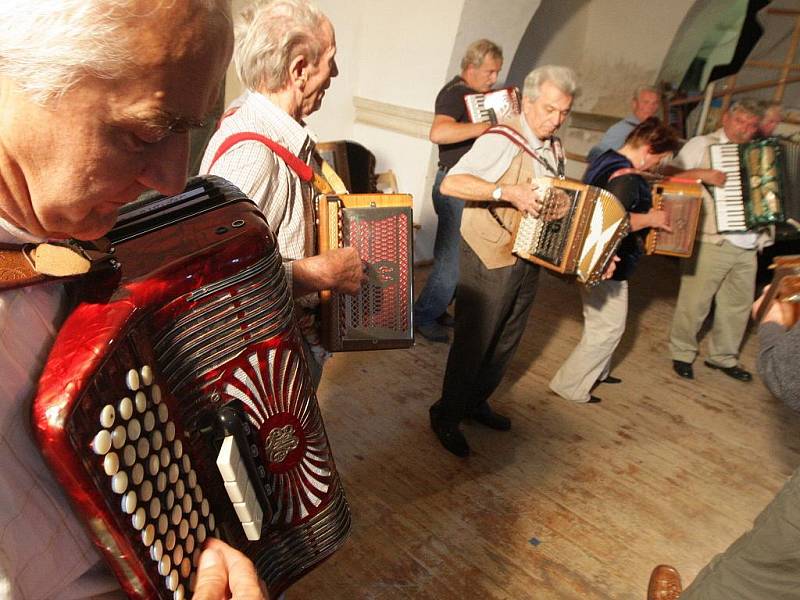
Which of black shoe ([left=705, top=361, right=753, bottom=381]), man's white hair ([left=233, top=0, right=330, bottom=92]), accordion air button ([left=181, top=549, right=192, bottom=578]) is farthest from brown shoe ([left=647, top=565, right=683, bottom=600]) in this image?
black shoe ([left=705, top=361, right=753, bottom=381])

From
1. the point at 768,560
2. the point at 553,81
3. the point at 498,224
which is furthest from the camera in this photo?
the point at 498,224

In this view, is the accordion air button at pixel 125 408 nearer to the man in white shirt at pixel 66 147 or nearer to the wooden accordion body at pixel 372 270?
the man in white shirt at pixel 66 147

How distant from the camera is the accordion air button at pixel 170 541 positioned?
30.0 inches

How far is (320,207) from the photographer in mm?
1665

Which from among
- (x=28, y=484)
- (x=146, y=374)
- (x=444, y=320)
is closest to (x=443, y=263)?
(x=444, y=320)

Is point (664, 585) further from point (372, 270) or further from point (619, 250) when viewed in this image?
point (619, 250)

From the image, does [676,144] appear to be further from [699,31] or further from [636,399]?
[699,31]

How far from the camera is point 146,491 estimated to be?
2.39 feet

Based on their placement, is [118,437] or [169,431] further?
[169,431]

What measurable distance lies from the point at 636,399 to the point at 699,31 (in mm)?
4644

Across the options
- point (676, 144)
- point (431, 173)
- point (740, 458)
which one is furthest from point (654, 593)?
point (431, 173)

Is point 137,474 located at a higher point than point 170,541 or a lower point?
higher

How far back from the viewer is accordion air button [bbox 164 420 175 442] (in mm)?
782

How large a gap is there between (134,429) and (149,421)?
0.10 feet
